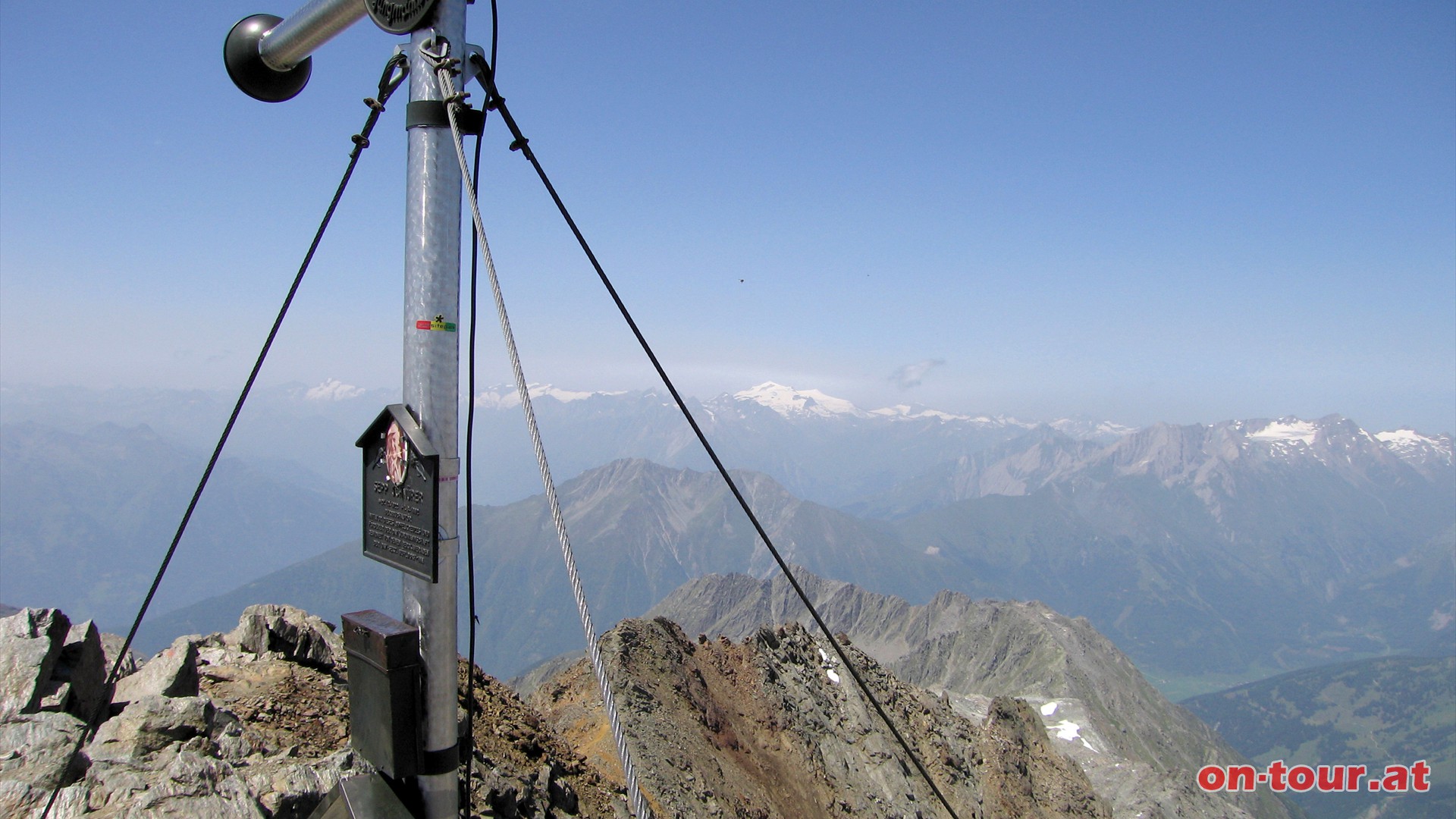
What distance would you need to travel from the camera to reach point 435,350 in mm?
4383

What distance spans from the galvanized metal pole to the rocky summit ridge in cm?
169

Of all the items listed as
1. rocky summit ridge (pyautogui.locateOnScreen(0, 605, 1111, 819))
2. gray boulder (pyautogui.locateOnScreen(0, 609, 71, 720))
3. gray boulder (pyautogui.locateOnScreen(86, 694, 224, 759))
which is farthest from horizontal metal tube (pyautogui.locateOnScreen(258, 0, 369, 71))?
gray boulder (pyautogui.locateOnScreen(0, 609, 71, 720))

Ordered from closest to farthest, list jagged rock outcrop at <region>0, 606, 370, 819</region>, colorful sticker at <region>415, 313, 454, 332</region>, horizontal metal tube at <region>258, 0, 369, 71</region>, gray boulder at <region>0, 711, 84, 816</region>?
colorful sticker at <region>415, 313, 454, 332</region>
horizontal metal tube at <region>258, 0, 369, 71</region>
gray boulder at <region>0, 711, 84, 816</region>
jagged rock outcrop at <region>0, 606, 370, 819</region>

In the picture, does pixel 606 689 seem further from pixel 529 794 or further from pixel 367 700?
pixel 529 794

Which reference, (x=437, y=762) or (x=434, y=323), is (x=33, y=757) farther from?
(x=434, y=323)

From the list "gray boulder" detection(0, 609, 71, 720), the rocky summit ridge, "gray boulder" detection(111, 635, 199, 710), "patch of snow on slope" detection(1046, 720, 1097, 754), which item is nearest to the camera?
the rocky summit ridge

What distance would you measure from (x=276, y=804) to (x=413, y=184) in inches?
207

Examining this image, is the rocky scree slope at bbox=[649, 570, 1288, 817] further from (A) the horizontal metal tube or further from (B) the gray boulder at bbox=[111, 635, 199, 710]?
(A) the horizontal metal tube

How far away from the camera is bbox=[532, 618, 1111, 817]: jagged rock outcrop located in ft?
74.5

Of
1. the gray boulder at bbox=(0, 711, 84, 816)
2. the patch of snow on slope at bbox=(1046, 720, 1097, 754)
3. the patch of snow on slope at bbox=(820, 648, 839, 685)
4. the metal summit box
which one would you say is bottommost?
the patch of snow on slope at bbox=(1046, 720, 1097, 754)

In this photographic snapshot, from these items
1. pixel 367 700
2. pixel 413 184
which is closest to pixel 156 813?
pixel 367 700

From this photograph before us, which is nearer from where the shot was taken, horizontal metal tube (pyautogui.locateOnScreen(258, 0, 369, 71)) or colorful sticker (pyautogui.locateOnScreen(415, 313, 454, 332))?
colorful sticker (pyautogui.locateOnScreen(415, 313, 454, 332))

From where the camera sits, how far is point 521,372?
4.67 m

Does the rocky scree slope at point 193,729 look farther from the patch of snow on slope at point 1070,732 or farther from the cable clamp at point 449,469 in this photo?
the patch of snow on slope at point 1070,732
